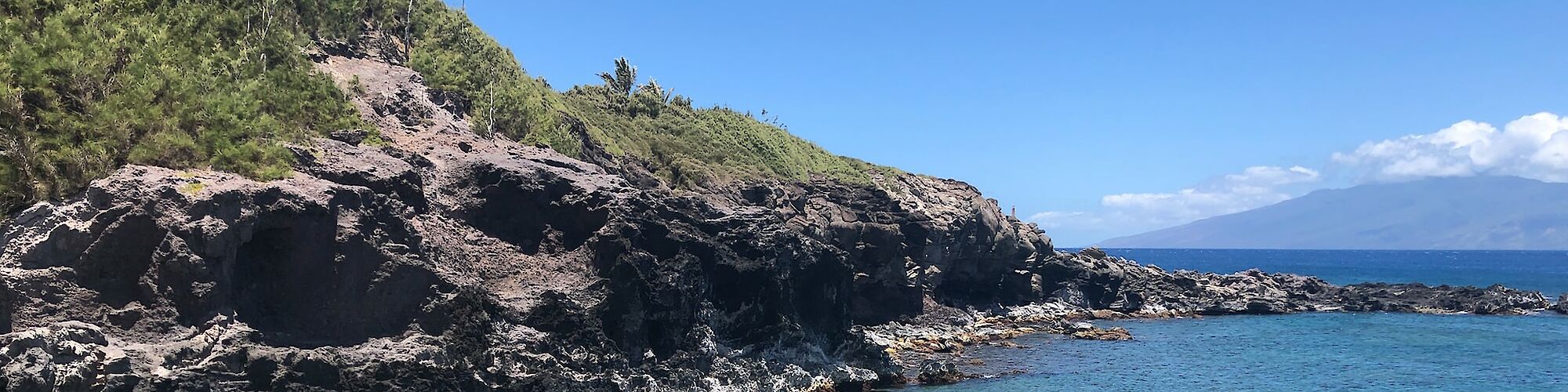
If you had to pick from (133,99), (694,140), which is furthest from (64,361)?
(694,140)

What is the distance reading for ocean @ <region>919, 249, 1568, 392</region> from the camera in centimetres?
4738

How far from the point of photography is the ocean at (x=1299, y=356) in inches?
1865

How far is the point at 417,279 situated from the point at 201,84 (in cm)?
822

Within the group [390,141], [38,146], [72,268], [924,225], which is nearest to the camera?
[72,268]

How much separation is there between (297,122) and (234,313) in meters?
8.73

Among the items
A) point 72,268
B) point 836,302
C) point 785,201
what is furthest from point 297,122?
point 785,201

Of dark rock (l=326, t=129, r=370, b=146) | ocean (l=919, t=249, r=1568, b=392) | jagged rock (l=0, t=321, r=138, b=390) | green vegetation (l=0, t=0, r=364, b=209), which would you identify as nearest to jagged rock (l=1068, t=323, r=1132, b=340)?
ocean (l=919, t=249, r=1568, b=392)

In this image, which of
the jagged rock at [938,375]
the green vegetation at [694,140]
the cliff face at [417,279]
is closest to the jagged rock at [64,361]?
the cliff face at [417,279]

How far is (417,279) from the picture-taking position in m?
27.6

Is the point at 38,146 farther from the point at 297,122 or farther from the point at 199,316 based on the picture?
the point at 297,122

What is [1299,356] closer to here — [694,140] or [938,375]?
[938,375]

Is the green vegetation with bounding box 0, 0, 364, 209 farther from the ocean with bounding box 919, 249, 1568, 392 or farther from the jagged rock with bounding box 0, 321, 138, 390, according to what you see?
the ocean with bounding box 919, 249, 1568, 392

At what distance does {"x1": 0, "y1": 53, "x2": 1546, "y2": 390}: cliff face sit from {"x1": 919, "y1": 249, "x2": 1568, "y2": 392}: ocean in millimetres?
10771

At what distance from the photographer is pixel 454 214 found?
103 ft
